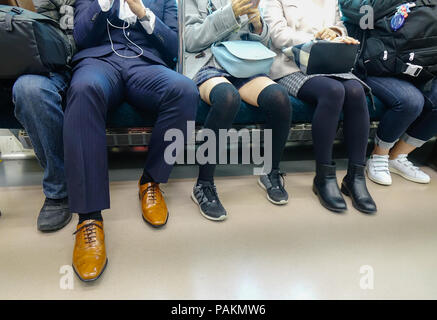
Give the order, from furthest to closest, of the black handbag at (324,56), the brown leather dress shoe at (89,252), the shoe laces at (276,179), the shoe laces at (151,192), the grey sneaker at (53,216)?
the shoe laces at (276,179), the black handbag at (324,56), the shoe laces at (151,192), the grey sneaker at (53,216), the brown leather dress shoe at (89,252)

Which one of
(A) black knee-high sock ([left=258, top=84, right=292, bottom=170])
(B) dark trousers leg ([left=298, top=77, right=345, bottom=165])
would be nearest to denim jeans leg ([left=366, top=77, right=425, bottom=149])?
(B) dark trousers leg ([left=298, top=77, right=345, bottom=165])

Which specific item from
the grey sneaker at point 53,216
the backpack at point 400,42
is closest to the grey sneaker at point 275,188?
the backpack at point 400,42

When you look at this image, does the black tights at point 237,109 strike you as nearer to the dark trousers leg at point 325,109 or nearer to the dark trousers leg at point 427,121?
the dark trousers leg at point 325,109

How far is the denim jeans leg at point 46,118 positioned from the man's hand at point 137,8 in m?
0.42

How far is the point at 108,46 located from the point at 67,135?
0.53 m

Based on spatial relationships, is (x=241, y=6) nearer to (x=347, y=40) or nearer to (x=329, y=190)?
(x=347, y=40)

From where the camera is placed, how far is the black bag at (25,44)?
0.93m

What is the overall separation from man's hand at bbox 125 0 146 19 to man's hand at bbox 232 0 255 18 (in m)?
0.40

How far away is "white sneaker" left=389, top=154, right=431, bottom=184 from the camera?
1611 millimetres

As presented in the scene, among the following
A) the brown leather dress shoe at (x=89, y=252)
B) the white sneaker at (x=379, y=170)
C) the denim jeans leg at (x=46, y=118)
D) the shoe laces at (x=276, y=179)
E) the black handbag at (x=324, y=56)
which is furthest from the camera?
the white sneaker at (x=379, y=170)

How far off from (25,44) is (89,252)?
0.75 meters

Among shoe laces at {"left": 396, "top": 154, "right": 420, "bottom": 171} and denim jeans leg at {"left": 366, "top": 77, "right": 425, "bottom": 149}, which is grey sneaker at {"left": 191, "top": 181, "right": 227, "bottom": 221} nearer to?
denim jeans leg at {"left": 366, "top": 77, "right": 425, "bottom": 149}
